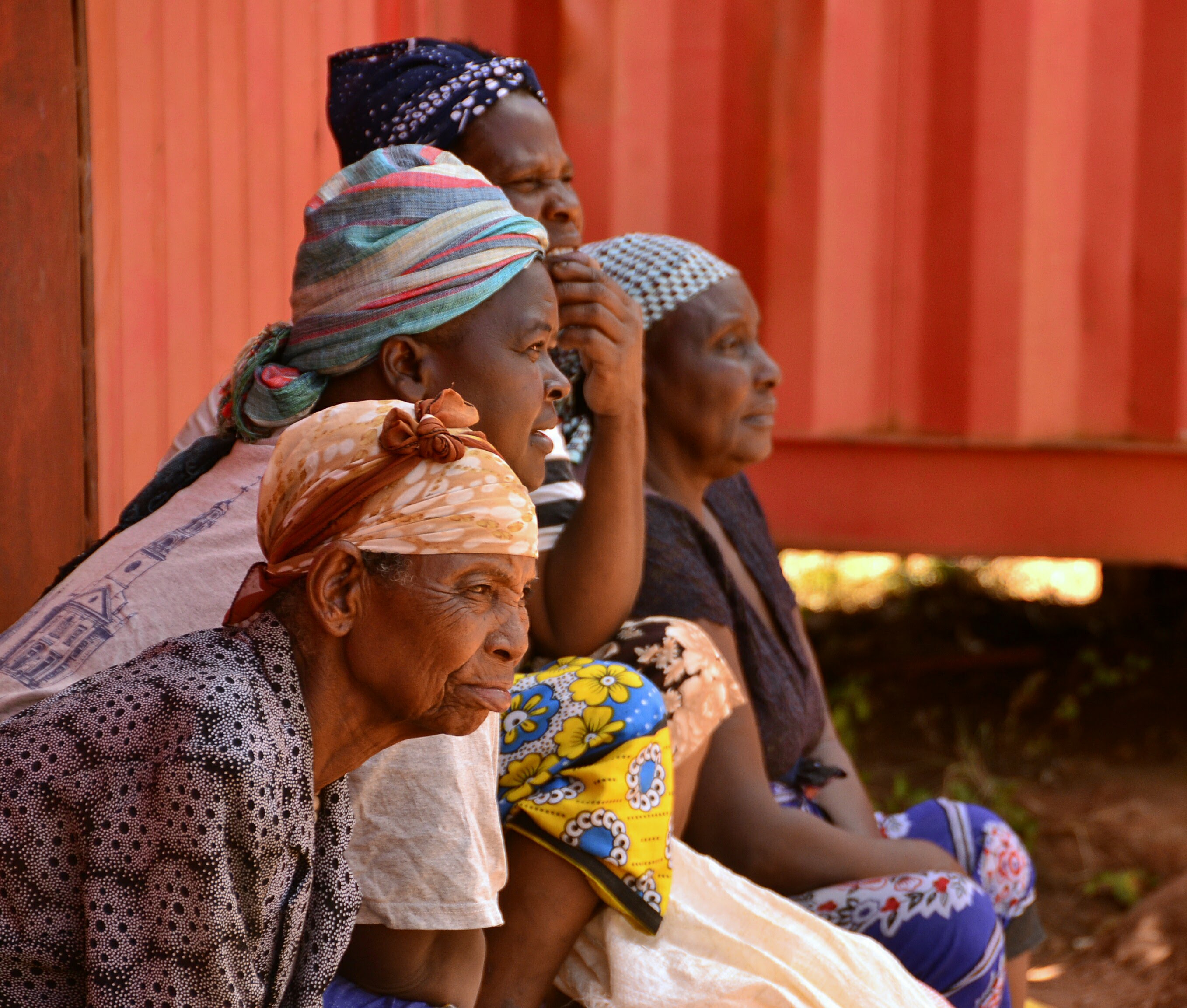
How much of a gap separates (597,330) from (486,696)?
3.71 ft

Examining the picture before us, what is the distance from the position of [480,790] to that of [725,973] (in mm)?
596

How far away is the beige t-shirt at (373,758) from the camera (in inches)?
74.5

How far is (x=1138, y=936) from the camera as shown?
164 inches

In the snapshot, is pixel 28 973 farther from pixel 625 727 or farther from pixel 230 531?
pixel 625 727

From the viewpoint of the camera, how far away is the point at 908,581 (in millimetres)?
7684

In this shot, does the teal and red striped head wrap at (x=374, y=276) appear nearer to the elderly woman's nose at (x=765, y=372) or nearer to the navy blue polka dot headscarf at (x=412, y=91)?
the navy blue polka dot headscarf at (x=412, y=91)

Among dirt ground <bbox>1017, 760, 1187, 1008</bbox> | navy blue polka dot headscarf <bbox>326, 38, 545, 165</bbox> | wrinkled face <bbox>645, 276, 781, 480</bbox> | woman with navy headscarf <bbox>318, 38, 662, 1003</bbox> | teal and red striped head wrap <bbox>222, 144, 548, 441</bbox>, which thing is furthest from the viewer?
dirt ground <bbox>1017, 760, 1187, 1008</bbox>

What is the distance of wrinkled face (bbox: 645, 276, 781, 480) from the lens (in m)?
3.25

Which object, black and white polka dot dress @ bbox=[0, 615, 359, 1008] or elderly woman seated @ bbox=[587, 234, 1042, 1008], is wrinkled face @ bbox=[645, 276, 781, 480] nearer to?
elderly woman seated @ bbox=[587, 234, 1042, 1008]

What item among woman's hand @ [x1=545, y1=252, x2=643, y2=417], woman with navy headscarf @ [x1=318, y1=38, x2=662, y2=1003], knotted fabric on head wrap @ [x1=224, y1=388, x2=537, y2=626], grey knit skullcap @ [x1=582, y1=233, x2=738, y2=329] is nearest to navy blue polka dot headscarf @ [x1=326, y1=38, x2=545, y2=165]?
woman with navy headscarf @ [x1=318, y1=38, x2=662, y2=1003]

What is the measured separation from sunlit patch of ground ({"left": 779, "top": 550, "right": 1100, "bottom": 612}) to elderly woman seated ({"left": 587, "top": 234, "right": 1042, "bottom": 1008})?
4.11m

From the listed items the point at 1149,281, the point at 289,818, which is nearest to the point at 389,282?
the point at 289,818

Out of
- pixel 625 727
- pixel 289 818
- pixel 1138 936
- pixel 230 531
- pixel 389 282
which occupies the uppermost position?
pixel 389 282

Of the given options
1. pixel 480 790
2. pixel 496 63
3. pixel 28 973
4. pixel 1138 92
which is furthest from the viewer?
pixel 1138 92
